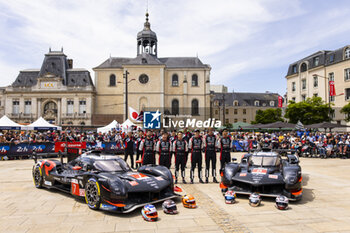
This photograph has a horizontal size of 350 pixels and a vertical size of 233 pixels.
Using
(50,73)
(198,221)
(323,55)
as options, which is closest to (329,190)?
(198,221)

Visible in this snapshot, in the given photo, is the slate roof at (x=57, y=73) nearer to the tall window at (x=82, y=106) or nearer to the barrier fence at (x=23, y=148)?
the tall window at (x=82, y=106)

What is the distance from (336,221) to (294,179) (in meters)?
1.73

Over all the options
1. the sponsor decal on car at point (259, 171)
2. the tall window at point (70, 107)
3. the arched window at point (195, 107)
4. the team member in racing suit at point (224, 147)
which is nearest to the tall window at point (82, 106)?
the tall window at point (70, 107)

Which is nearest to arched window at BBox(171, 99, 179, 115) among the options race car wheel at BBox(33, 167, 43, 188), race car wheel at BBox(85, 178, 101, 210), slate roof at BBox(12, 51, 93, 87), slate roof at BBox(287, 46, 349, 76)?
slate roof at BBox(12, 51, 93, 87)

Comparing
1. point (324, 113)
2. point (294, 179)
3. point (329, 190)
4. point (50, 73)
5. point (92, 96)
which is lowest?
point (329, 190)

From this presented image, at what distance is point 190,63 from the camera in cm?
6194

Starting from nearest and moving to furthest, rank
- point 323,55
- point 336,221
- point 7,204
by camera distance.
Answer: point 336,221
point 7,204
point 323,55

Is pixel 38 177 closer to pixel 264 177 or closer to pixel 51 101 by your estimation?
pixel 264 177

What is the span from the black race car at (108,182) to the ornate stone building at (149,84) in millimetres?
47354

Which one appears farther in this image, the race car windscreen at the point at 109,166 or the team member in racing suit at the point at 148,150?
the team member in racing suit at the point at 148,150

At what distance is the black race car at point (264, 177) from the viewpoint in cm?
796

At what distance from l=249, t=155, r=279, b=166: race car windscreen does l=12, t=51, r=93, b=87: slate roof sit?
52.8 metres

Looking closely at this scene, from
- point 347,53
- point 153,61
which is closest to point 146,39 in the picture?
point 153,61

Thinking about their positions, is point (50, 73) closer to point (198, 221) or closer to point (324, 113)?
point (324, 113)
